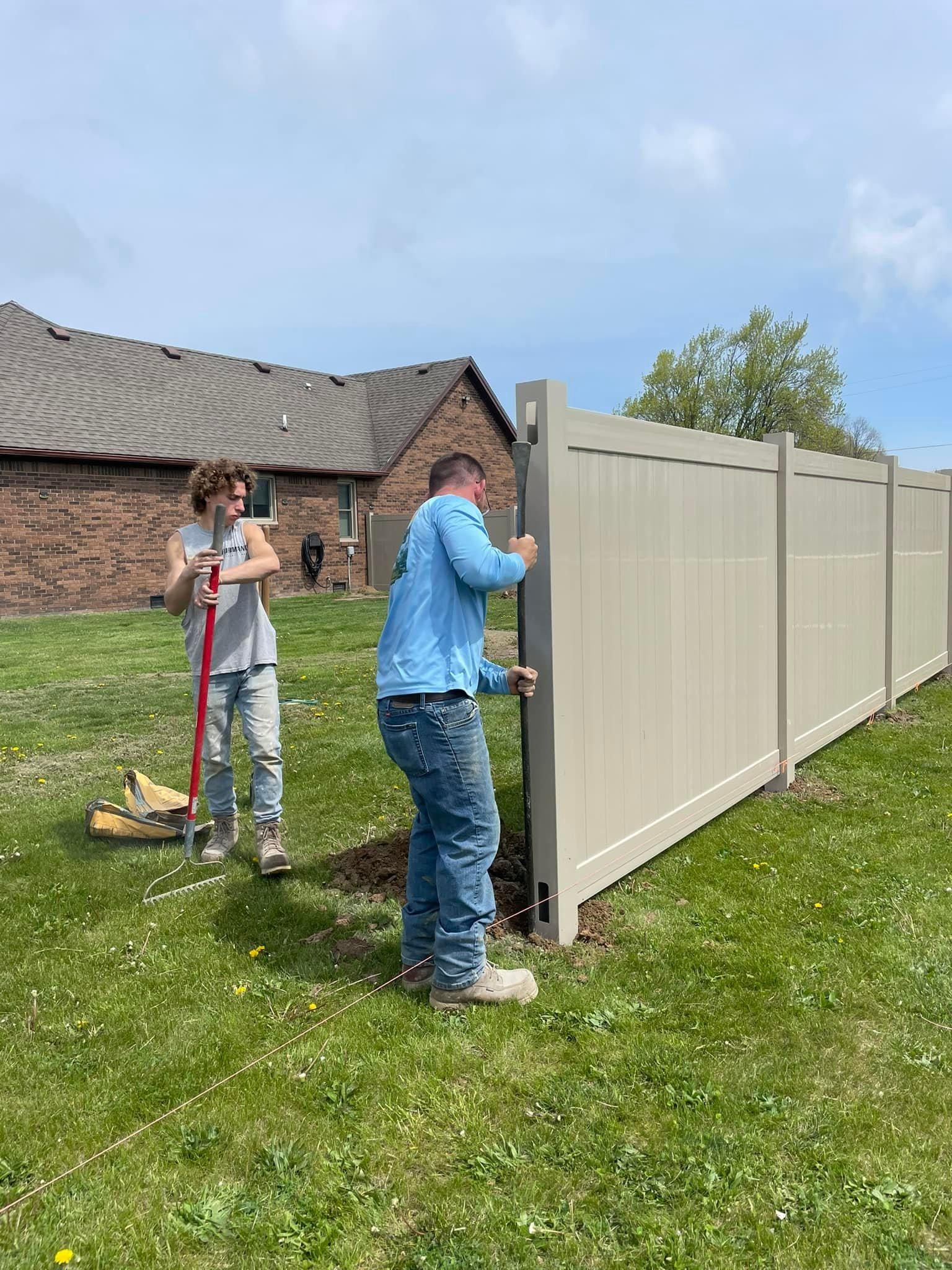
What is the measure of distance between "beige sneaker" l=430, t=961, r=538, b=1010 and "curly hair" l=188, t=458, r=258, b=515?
103 inches

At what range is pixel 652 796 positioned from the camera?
4625 mm

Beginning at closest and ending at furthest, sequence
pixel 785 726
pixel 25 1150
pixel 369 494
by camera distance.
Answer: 1. pixel 25 1150
2. pixel 785 726
3. pixel 369 494

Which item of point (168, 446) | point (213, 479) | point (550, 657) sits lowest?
point (550, 657)

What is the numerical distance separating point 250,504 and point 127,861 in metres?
19.1

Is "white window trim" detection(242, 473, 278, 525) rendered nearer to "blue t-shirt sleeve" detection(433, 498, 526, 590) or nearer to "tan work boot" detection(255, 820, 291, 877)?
"tan work boot" detection(255, 820, 291, 877)

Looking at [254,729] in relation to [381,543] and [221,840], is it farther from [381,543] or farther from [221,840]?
[381,543]

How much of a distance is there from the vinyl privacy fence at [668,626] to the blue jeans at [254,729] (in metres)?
1.56

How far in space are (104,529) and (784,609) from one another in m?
18.1

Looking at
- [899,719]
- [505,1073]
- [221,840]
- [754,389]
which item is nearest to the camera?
[505,1073]

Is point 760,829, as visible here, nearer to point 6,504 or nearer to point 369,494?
point 6,504

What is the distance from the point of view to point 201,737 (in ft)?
15.6

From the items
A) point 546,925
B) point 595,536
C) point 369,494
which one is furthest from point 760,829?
point 369,494

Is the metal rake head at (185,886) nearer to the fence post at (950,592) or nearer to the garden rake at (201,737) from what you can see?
the garden rake at (201,737)

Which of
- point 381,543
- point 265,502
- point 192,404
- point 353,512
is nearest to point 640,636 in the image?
point 265,502
